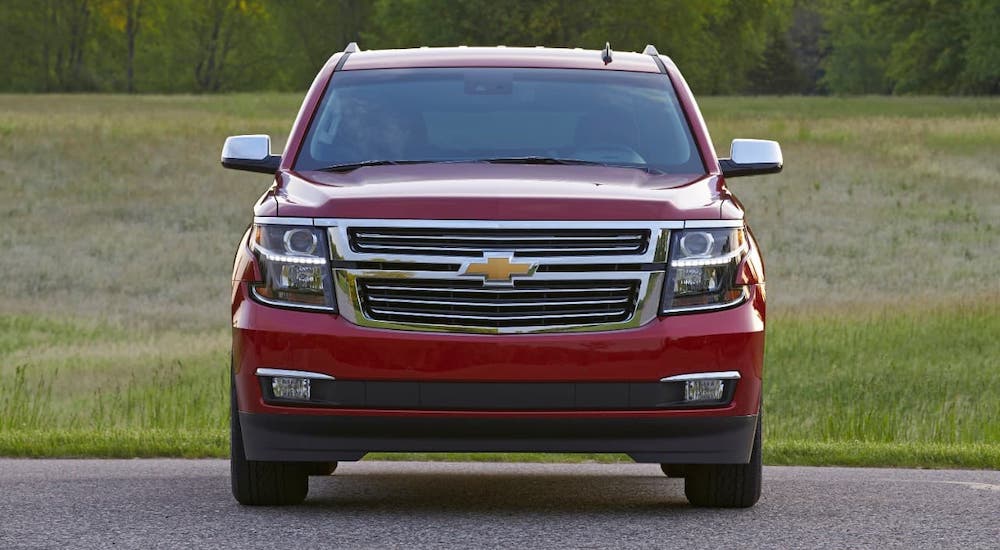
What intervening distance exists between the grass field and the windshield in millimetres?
2580

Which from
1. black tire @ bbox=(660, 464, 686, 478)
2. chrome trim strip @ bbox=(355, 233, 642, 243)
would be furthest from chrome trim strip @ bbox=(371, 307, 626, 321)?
black tire @ bbox=(660, 464, 686, 478)

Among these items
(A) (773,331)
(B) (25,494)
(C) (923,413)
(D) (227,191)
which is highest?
(B) (25,494)

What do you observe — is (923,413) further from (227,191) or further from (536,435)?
(227,191)

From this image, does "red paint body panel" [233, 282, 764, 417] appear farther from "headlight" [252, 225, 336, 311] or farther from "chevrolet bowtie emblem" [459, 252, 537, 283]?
"chevrolet bowtie emblem" [459, 252, 537, 283]

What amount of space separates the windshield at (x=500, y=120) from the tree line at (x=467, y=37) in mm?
64602

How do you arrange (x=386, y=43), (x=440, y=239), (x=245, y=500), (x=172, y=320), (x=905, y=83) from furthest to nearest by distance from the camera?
(x=386, y=43), (x=905, y=83), (x=172, y=320), (x=245, y=500), (x=440, y=239)

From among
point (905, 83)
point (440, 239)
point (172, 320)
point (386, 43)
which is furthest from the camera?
point (386, 43)

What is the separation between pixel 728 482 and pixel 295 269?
1880mm

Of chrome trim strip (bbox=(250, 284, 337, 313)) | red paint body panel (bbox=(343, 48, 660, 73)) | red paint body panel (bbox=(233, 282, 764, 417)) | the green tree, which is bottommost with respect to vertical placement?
the green tree

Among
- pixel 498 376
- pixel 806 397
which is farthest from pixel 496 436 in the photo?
pixel 806 397

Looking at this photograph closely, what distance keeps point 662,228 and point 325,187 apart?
4.19 feet

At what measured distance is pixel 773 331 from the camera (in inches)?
844

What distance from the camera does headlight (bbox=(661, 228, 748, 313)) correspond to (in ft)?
22.7

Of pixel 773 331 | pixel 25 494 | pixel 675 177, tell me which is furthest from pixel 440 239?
pixel 773 331
